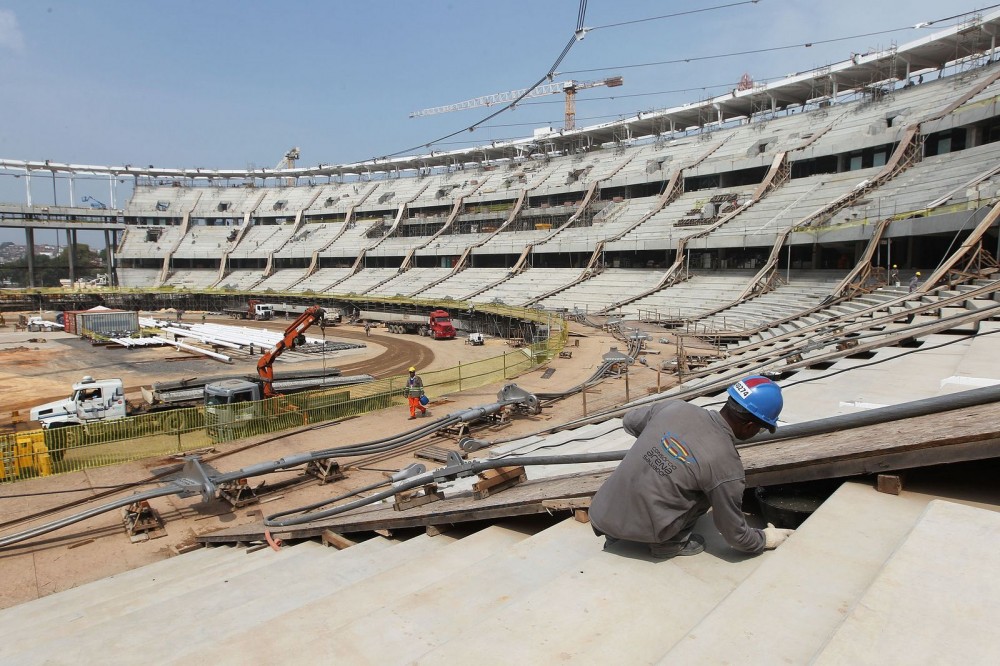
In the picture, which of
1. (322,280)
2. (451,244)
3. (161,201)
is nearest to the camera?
(451,244)

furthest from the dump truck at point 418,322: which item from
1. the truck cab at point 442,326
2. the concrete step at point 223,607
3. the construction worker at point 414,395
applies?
the concrete step at point 223,607

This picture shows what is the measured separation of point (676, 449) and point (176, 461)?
1629 cm

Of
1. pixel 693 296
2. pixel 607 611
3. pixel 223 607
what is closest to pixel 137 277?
pixel 693 296

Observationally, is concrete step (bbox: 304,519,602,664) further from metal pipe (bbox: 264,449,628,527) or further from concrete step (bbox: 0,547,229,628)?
concrete step (bbox: 0,547,229,628)

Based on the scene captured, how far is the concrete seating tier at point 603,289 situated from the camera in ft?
140

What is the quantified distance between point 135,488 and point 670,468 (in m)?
14.8

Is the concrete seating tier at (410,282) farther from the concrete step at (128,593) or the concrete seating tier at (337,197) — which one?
the concrete step at (128,593)

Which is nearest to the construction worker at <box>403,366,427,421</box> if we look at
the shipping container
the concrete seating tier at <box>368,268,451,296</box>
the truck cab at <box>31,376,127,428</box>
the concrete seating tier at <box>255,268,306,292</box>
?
the truck cab at <box>31,376,127,428</box>

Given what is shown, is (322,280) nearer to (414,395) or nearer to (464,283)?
(464,283)

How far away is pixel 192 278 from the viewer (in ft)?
273

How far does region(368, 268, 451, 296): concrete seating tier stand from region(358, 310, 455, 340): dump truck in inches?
164

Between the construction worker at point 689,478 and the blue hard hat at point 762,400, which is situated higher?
the blue hard hat at point 762,400

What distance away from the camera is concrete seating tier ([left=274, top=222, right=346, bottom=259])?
79.2 metres

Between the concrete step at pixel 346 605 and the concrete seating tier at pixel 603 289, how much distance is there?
35966mm
